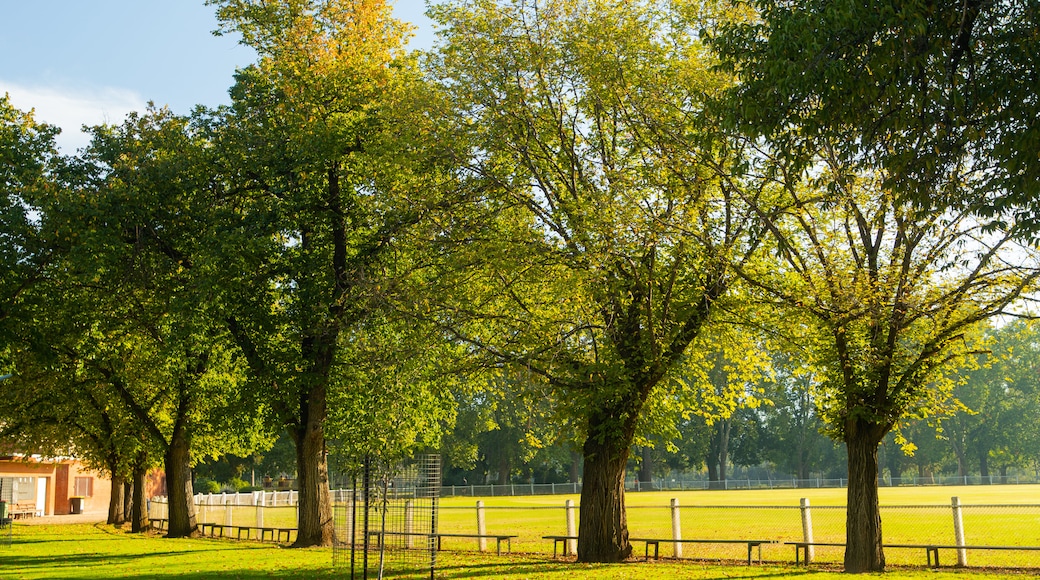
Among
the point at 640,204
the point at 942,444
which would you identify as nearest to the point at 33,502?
the point at 640,204

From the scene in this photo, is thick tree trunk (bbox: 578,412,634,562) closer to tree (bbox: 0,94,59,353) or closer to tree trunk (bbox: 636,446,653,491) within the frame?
tree (bbox: 0,94,59,353)

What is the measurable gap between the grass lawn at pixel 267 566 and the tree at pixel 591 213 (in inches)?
68.9

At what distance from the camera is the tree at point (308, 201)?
861 inches

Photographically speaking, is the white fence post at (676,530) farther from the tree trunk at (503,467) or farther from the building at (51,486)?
the tree trunk at (503,467)

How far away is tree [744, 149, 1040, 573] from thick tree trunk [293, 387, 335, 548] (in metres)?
12.6

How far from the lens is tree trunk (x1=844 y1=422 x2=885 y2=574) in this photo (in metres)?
16.4

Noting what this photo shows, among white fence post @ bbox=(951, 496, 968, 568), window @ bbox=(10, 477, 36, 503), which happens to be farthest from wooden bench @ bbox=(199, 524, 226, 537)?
window @ bbox=(10, 477, 36, 503)

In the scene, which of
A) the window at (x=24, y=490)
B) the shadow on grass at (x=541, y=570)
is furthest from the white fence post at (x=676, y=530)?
the window at (x=24, y=490)

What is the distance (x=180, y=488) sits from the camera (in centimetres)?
3095

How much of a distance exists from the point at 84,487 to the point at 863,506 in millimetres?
59503

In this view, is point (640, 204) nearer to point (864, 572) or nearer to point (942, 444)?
point (864, 572)

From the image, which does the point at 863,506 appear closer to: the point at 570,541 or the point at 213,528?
the point at 570,541

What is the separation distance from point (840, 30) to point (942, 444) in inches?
4003

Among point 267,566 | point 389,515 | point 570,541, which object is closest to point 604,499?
point 570,541
